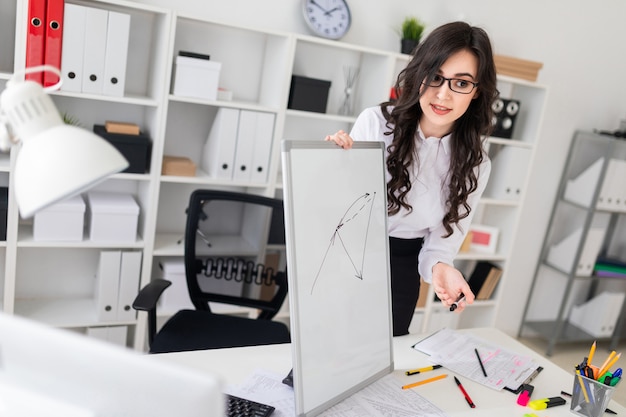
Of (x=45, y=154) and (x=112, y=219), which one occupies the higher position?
(x=45, y=154)

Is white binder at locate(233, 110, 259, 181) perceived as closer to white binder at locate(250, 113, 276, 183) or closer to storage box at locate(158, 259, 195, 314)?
white binder at locate(250, 113, 276, 183)

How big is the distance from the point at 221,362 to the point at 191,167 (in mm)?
1484

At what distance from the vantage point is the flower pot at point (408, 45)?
313cm

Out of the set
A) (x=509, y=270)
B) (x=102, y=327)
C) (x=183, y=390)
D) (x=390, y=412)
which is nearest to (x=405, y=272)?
(x=390, y=412)

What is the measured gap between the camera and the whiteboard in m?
1.25

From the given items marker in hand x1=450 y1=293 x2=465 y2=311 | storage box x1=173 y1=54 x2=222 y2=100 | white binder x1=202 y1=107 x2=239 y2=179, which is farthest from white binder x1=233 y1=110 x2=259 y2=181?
marker in hand x1=450 y1=293 x2=465 y2=311

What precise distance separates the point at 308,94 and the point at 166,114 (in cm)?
73

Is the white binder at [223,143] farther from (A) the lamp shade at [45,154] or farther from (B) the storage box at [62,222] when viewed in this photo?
(A) the lamp shade at [45,154]

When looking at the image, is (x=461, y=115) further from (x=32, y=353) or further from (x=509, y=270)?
(x=509, y=270)

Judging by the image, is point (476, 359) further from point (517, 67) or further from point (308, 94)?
point (517, 67)

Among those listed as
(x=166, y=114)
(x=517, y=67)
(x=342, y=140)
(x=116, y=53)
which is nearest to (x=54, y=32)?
(x=116, y=53)

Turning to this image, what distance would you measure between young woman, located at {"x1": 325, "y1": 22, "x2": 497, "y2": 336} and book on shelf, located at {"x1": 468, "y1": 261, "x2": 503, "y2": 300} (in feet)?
Result: 5.82

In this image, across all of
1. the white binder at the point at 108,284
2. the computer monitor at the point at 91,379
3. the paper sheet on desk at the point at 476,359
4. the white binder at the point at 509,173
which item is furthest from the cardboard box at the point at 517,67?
the computer monitor at the point at 91,379

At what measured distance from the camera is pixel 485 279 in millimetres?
3648
